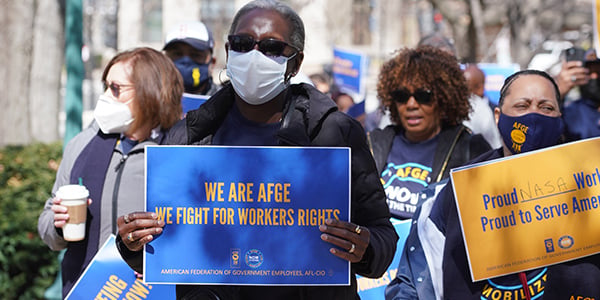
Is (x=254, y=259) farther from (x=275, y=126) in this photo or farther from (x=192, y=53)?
(x=192, y=53)

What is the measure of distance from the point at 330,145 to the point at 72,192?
1344 mm

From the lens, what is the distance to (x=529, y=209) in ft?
9.07

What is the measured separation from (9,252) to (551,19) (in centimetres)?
1431

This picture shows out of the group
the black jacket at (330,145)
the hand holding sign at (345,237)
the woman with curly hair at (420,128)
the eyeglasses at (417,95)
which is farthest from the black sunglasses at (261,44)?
the eyeglasses at (417,95)

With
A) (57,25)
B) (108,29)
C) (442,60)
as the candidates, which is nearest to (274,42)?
(442,60)

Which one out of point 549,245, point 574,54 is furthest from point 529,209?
point 574,54

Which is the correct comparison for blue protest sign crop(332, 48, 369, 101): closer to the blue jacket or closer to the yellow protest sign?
the blue jacket

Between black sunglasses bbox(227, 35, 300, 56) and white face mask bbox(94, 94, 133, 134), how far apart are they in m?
1.11

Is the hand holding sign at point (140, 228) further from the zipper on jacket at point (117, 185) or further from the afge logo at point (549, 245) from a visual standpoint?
the afge logo at point (549, 245)

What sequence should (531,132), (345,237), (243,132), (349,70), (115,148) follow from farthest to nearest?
(349,70) < (115,148) < (531,132) < (243,132) < (345,237)

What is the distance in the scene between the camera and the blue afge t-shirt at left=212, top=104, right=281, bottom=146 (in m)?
2.77

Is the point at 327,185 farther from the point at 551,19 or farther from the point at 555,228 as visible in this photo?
the point at 551,19

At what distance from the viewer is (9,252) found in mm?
5938

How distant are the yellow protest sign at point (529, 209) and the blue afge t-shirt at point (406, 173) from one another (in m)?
1.19
